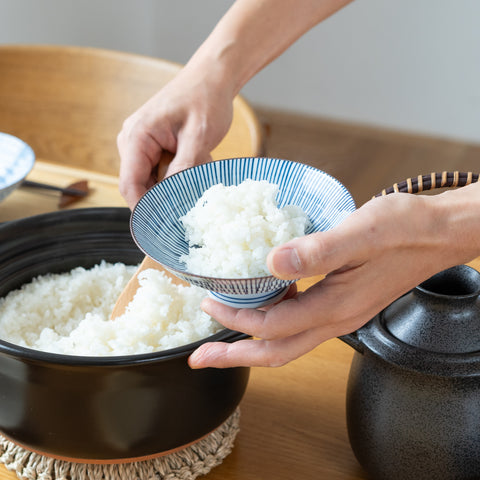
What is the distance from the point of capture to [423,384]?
73 centimetres

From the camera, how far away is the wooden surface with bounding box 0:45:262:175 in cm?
190

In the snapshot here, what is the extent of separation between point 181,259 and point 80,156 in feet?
4.36

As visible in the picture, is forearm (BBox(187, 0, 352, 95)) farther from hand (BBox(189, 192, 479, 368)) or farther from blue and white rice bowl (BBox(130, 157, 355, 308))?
hand (BBox(189, 192, 479, 368))

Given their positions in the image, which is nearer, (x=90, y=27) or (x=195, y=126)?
(x=195, y=126)

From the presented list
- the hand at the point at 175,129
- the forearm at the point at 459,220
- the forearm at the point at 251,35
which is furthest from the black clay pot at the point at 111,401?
the forearm at the point at 251,35

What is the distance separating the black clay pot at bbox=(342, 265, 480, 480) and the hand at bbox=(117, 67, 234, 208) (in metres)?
0.45

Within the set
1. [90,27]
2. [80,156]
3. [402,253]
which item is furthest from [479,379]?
[90,27]

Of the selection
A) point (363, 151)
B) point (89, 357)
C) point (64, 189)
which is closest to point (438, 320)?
point (89, 357)

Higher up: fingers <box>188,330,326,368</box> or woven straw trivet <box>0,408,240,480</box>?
fingers <box>188,330,326,368</box>

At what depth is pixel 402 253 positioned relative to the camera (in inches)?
27.8

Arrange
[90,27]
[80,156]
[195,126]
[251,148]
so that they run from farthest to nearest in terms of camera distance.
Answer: [90,27], [80,156], [251,148], [195,126]

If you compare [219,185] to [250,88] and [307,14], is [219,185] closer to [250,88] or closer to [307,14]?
[307,14]

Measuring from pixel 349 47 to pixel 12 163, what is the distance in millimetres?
2840

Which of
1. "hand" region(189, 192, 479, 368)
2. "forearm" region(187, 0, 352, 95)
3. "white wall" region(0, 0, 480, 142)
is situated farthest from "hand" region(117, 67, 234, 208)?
"white wall" region(0, 0, 480, 142)
